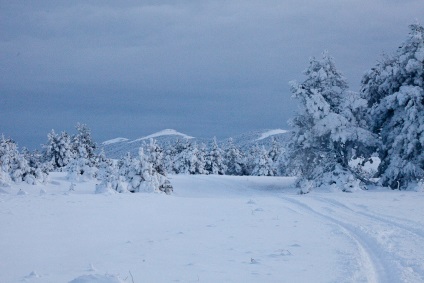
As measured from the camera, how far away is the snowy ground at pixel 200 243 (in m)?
5.91

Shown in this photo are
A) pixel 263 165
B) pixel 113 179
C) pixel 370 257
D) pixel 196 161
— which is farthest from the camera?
pixel 196 161

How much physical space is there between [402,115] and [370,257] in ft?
75.5

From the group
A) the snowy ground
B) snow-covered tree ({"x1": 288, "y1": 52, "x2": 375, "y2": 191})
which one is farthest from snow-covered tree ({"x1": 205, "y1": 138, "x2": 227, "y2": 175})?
the snowy ground

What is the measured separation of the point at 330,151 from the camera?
31.3 meters

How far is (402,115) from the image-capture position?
89.5 feet

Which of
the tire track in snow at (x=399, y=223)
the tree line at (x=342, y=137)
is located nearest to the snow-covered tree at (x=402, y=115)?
the tree line at (x=342, y=137)

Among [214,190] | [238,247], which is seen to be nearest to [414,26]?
[214,190]

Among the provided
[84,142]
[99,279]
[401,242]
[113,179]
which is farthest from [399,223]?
[84,142]

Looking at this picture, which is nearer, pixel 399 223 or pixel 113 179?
pixel 399 223

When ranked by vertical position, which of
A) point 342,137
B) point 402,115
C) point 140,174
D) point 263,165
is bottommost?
point 263,165

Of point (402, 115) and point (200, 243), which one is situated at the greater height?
point (402, 115)

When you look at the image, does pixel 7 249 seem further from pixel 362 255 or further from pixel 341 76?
pixel 341 76

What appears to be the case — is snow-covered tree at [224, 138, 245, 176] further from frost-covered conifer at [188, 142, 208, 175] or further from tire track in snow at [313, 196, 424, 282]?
tire track in snow at [313, 196, 424, 282]

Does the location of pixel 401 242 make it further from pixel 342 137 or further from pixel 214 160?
pixel 214 160
